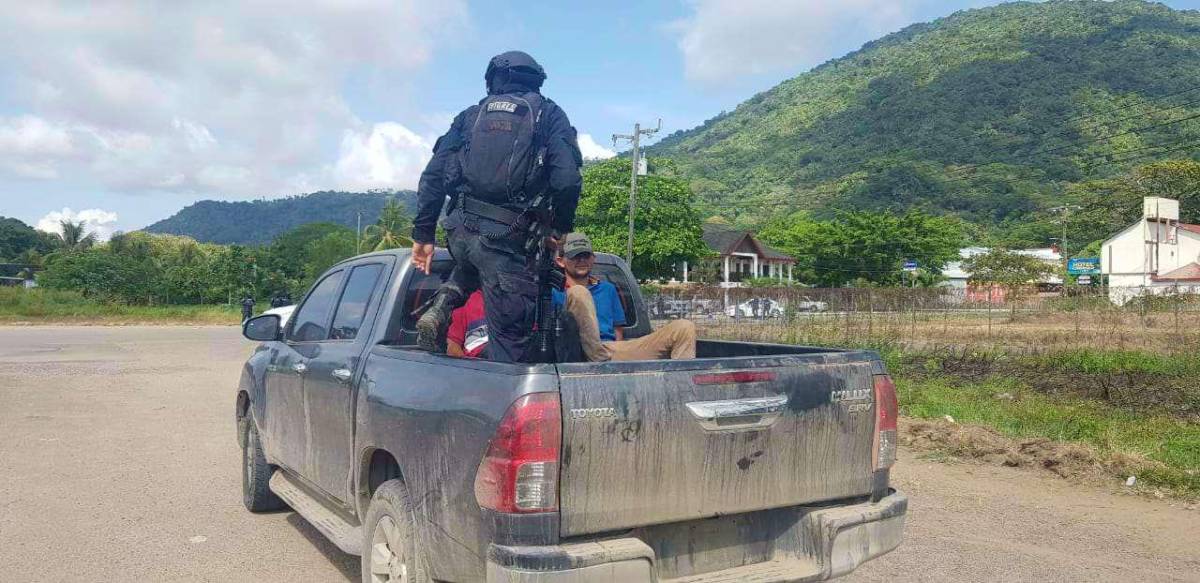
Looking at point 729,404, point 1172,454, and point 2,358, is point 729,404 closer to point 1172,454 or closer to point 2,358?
point 1172,454

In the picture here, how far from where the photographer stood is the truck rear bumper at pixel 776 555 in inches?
117

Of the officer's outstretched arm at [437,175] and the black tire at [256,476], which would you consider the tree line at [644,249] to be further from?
the officer's outstretched arm at [437,175]

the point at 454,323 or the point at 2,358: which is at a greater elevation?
the point at 454,323

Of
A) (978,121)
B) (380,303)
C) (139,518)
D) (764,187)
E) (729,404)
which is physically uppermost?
(978,121)

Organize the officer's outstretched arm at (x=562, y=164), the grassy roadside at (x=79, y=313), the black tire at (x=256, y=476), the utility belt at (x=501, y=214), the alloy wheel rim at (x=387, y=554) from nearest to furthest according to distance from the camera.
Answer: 1. the alloy wheel rim at (x=387, y=554)
2. the utility belt at (x=501, y=214)
3. the officer's outstretched arm at (x=562, y=164)
4. the black tire at (x=256, y=476)
5. the grassy roadside at (x=79, y=313)

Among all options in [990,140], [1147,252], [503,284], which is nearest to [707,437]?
[503,284]

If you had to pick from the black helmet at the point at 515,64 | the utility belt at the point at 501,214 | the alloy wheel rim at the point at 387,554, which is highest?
the black helmet at the point at 515,64

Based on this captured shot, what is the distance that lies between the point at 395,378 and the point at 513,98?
1420 mm

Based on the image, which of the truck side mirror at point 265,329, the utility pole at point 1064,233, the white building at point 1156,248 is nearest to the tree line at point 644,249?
the utility pole at point 1064,233

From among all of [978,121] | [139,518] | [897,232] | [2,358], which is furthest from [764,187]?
[139,518]

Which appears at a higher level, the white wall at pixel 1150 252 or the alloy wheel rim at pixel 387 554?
the white wall at pixel 1150 252

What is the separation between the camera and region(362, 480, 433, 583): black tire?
3529 mm

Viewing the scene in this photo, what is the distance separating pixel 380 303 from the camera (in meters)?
4.70

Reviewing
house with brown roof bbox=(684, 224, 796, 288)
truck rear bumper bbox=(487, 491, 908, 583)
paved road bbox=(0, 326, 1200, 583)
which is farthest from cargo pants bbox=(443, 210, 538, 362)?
house with brown roof bbox=(684, 224, 796, 288)
